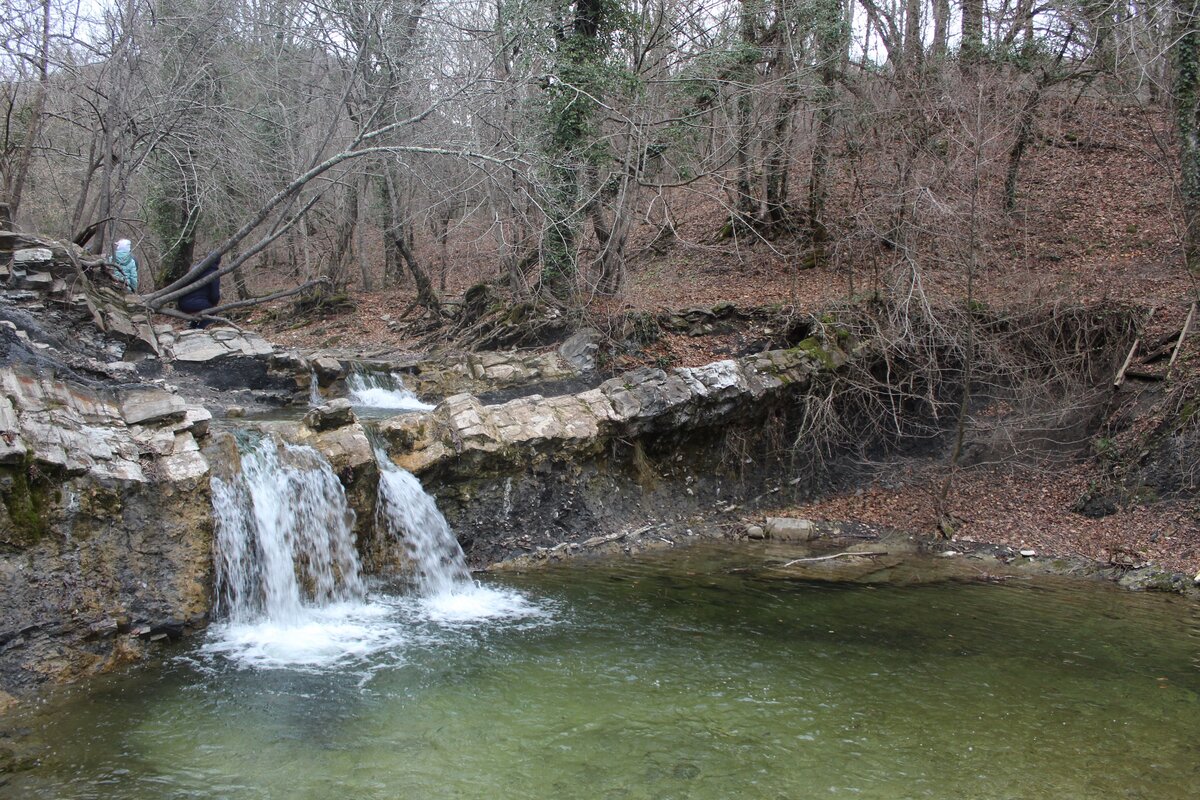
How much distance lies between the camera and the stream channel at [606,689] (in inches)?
208

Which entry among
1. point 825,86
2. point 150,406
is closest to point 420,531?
point 150,406

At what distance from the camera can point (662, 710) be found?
6.23 m

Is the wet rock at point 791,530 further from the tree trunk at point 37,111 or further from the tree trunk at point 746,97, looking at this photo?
the tree trunk at point 37,111

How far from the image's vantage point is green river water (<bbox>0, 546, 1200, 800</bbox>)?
5.23m

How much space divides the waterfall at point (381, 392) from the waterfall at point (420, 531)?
14.4 ft

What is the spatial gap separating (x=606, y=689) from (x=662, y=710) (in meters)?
0.53

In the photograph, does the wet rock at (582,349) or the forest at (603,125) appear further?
the wet rock at (582,349)

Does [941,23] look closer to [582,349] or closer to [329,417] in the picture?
[582,349]

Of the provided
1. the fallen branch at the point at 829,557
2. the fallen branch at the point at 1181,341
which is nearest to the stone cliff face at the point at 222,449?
the fallen branch at the point at 829,557

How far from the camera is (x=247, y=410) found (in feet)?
42.0

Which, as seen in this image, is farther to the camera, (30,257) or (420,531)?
(420,531)

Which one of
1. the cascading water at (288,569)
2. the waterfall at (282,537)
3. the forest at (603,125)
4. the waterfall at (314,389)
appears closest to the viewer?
the cascading water at (288,569)

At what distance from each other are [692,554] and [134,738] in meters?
6.85

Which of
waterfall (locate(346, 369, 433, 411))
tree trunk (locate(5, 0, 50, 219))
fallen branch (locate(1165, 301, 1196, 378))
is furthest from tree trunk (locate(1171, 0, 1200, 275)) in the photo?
tree trunk (locate(5, 0, 50, 219))
